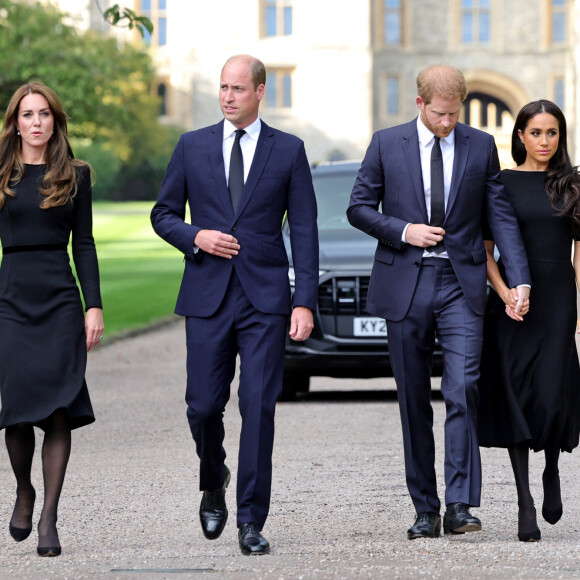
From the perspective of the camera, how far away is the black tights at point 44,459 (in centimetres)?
548

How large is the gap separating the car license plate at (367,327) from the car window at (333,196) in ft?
3.52

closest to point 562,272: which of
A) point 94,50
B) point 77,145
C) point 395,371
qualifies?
point 395,371

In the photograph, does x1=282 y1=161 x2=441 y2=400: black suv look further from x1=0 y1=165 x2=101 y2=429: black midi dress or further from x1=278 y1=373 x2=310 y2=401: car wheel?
x1=0 y1=165 x2=101 y2=429: black midi dress

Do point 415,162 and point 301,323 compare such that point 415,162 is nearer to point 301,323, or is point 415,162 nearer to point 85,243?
point 301,323

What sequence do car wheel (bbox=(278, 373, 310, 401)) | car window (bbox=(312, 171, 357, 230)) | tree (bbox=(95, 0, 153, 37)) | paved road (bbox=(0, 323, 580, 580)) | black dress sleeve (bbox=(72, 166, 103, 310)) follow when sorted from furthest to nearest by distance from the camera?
tree (bbox=(95, 0, 153, 37)) < car window (bbox=(312, 171, 357, 230)) < car wheel (bbox=(278, 373, 310, 401)) < black dress sleeve (bbox=(72, 166, 103, 310)) < paved road (bbox=(0, 323, 580, 580))

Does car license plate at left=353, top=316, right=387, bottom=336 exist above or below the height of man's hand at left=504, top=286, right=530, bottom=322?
below

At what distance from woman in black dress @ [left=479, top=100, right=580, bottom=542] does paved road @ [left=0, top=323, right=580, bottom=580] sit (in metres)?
0.37

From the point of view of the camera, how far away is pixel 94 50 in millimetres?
29094

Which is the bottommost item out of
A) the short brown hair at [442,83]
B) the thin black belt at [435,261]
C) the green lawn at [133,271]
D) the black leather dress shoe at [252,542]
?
the green lawn at [133,271]

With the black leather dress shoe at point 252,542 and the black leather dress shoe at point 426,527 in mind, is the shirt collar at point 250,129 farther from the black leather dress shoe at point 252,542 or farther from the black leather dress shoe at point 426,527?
the black leather dress shoe at point 426,527

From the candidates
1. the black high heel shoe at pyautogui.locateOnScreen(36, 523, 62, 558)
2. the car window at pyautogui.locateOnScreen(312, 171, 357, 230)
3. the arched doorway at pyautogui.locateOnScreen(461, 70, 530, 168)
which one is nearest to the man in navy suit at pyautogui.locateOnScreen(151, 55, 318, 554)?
the black high heel shoe at pyautogui.locateOnScreen(36, 523, 62, 558)

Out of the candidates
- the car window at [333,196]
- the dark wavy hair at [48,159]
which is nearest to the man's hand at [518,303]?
the dark wavy hair at [48,159]

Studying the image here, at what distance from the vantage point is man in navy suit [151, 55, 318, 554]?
555cm

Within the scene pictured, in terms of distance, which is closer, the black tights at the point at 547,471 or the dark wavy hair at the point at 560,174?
the black tights at the point at 547,471
